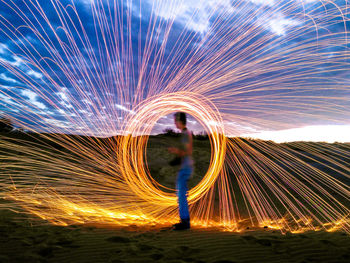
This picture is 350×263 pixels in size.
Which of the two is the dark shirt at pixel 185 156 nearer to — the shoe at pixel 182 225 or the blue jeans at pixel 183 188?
the blue jeans at pixel 183 188

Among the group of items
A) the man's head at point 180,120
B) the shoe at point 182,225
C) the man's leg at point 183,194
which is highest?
the man's head at point 180,120

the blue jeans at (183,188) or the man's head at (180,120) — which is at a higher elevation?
the man's head at (180,120)

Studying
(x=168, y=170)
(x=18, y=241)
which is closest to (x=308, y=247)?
(x=18, y=241)

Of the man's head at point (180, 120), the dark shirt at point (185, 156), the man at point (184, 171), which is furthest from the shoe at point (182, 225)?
the man's head at point (180, 120)

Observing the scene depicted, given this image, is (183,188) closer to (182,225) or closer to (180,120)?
(182,225)

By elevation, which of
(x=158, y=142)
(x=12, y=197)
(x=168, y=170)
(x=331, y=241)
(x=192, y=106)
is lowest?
(x=331, y=241)

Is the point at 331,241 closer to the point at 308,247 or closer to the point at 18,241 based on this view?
the point at 308,247

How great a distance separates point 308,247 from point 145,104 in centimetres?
456

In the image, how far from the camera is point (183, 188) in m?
4.76

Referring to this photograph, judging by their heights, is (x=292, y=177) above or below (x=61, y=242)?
above

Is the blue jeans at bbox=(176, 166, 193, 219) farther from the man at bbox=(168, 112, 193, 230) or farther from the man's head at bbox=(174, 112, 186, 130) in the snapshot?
the man's head at bbox=(174, 112, 186, 130)

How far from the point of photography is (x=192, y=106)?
5867 millimetres

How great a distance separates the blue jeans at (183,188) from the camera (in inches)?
185

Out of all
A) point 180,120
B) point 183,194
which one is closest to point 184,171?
point 183,194
